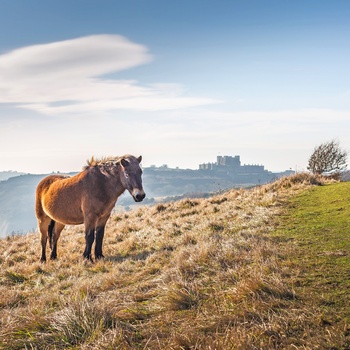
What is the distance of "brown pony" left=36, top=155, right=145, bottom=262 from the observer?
8781 mm

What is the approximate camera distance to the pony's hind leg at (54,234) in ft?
33.3

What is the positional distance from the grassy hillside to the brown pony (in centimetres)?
128

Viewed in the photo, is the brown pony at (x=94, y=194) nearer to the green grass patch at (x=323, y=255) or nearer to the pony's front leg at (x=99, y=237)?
the pony's front leg at (x=99, y=237)

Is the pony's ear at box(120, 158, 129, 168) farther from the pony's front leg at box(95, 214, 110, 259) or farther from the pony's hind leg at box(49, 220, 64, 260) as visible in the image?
the pony's hind leg at box(49, 220, 64, 260)

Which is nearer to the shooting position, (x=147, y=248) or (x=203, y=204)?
(x=147, y=248)

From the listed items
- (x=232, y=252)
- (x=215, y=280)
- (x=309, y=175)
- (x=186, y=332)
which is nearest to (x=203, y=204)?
(x=309, y=175)

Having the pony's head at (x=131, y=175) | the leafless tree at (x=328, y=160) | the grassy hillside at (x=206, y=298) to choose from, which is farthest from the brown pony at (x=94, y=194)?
the leafless tree at (x=328, y=160)

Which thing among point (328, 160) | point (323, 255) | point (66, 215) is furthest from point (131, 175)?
point (328, 160)

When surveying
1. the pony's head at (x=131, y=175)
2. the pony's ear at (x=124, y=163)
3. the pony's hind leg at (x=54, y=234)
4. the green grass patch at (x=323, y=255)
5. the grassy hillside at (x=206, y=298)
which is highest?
the pony's ear at (x=124, y=163)

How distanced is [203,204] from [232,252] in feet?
31.1

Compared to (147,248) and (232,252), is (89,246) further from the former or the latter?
(232,252)

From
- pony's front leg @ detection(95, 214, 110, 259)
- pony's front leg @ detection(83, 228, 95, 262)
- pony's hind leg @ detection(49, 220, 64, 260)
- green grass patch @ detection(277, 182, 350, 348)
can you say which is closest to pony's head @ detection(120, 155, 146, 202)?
pony's front leg @ detection(95, 214, 110, 259)

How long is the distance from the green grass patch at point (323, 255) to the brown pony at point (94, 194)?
3.88m

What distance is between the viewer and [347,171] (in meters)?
24.7
